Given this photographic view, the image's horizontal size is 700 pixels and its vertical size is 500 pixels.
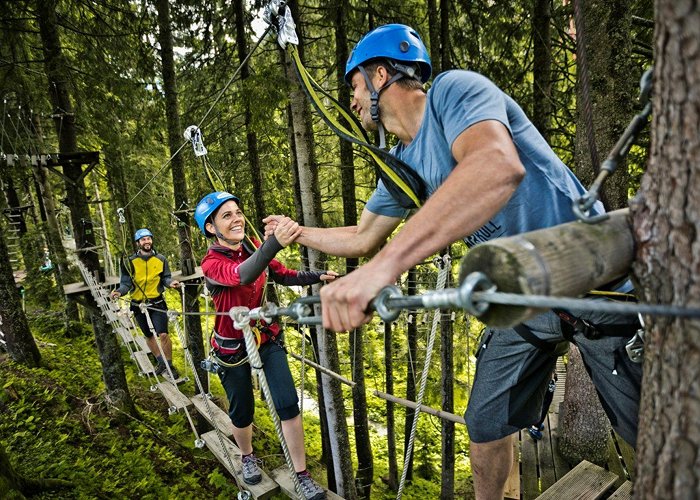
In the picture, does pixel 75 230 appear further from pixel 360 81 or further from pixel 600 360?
pixel 600 360

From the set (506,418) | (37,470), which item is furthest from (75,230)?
(506,418)

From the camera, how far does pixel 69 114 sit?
609 cm

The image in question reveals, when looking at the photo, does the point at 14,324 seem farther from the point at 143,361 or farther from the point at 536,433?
the point at 536,433

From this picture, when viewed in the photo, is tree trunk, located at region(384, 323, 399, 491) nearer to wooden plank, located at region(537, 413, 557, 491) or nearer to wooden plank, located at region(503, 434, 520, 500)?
wooden plank, located at region(537, 413, 557, 491)

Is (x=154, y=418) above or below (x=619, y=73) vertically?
below

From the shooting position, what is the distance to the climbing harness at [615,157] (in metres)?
0.91

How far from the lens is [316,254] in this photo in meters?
4.26

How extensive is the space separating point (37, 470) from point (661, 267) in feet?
20.9

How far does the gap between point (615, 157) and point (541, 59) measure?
5084 millimetres

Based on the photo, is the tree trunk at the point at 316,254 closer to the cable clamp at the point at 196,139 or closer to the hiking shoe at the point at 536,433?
the cable clamp at the point at 196,139

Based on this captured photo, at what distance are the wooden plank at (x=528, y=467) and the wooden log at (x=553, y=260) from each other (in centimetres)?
389

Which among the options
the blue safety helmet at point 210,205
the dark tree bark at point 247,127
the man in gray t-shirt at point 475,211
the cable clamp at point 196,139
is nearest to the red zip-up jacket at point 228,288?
the blue safety helmet at point 210,205

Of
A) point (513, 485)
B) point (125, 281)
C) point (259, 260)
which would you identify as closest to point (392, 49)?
point (259, 260)

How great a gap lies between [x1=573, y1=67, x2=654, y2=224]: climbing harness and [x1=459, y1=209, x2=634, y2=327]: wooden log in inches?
1.2
